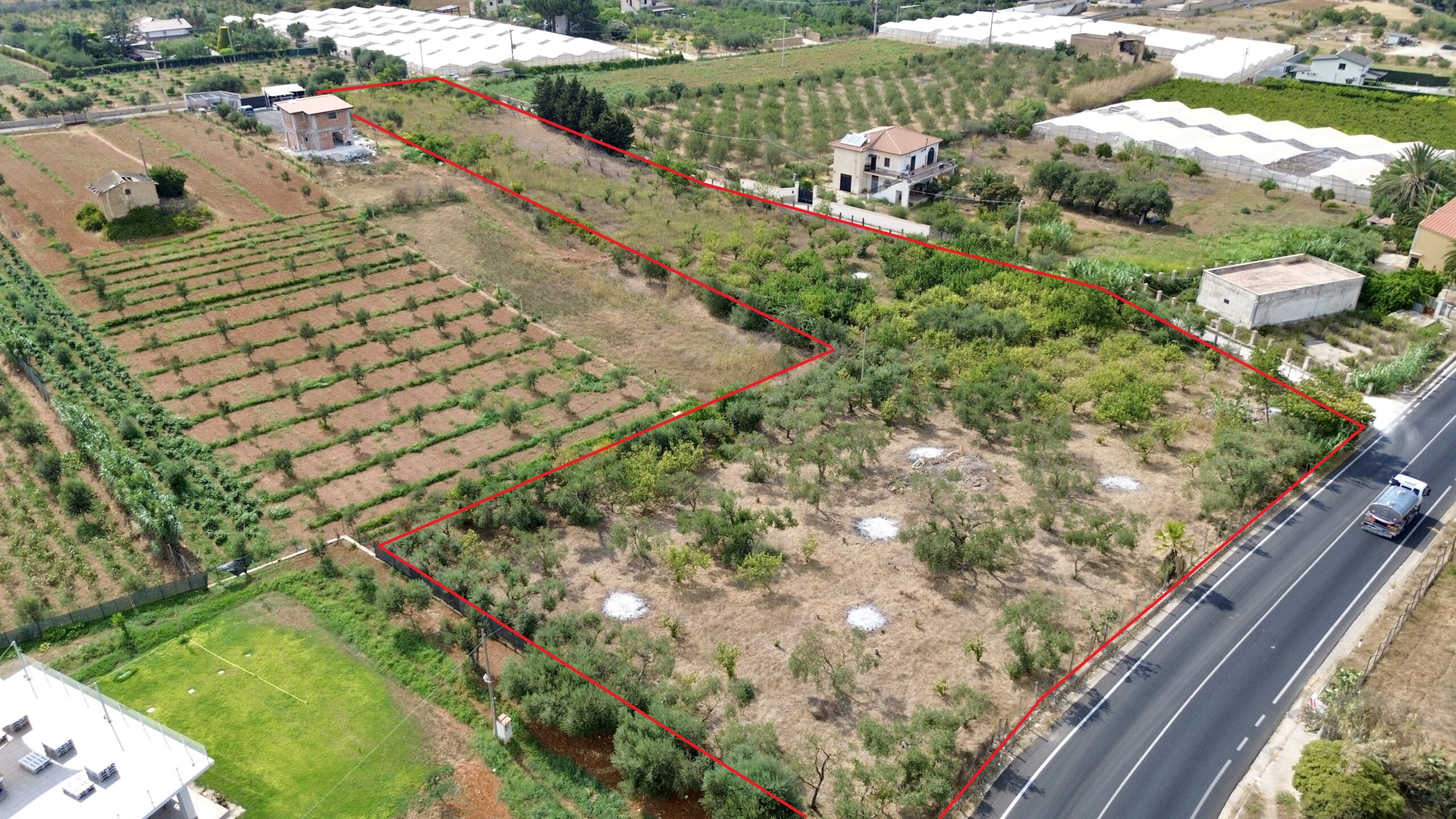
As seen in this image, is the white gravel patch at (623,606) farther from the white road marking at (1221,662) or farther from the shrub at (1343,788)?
the shrub at (1343,788)

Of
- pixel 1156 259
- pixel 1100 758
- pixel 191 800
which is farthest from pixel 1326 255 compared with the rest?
pixel 191 800

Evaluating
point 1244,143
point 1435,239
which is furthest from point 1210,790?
point 1244,143

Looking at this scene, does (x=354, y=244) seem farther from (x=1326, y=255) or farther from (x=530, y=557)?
(x=1326, y=255)

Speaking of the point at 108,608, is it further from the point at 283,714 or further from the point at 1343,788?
the point at 1343,788

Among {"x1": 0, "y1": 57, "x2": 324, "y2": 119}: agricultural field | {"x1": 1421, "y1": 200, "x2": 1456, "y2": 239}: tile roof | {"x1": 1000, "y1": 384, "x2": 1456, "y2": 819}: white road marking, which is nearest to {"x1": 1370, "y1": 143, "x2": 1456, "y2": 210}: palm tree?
{"x1": 1421, "y1": 200, "x2": 1456, "y2": 239}: tile roof

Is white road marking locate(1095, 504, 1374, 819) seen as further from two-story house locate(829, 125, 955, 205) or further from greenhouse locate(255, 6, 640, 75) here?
greenhouse locate(255, 6, 640, 75)

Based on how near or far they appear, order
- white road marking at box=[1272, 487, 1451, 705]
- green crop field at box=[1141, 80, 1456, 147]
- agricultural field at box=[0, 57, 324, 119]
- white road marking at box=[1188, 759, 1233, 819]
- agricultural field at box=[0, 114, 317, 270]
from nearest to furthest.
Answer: white road marking at box=[1188, 759, 1233, 819]
white road marking at box=[1272, 487, 1451, 705]
agricultural field at box=[0, 114, 317, 270]
green crop field at box=[1141, 80, 1456, 147]
agricultural field at box=[0, 57, 324, 119]
